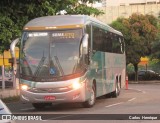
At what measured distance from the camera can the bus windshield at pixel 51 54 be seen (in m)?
16.9

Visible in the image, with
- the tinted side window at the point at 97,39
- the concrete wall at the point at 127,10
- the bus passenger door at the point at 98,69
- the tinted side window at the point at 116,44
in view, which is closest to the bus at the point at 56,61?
the bus passenger door at the point at 98,69

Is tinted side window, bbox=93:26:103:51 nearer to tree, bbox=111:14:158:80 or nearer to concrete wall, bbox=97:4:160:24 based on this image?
tree, bbox=111:14:158:80

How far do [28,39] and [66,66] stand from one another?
1.88 m

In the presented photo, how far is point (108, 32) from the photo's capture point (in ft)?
74.3

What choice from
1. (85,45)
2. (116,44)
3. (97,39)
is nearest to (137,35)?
(116,44)

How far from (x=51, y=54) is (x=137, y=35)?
34.3m

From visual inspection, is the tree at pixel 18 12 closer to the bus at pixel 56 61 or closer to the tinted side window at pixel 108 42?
the tinted side window at pixel 108 42

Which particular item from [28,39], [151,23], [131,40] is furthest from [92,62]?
[151,23]

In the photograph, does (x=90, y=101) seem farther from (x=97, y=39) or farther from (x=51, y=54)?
(x=97, y=39)

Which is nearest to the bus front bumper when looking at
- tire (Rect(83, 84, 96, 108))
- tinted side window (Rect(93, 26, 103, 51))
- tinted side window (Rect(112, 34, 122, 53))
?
tire (Rect(83, 84, 96, 108))

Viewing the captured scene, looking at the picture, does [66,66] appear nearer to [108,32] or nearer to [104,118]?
[104,118]

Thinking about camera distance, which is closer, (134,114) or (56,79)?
(134,114)

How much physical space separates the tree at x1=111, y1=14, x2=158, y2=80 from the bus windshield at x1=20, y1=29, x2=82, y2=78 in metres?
32.6

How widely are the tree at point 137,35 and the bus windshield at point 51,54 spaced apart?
107 feet
